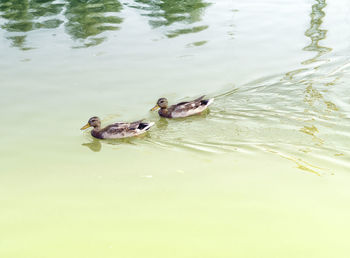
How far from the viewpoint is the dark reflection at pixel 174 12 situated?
46.7 feet

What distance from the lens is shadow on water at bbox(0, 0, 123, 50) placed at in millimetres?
13867

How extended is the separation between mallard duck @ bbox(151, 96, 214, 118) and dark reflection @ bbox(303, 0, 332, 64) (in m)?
3.50

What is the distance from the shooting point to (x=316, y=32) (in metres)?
13.3

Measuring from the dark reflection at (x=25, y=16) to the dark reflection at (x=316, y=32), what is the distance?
7.36 m

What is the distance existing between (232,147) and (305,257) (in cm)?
281

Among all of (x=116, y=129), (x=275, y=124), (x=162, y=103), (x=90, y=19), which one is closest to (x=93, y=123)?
(x=116, y=129)

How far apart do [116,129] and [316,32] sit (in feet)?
24.9

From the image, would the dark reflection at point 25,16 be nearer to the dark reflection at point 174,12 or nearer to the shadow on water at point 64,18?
the shadow on water at point 64,18

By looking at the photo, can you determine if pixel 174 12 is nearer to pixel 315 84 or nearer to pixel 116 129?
pixel 315 84

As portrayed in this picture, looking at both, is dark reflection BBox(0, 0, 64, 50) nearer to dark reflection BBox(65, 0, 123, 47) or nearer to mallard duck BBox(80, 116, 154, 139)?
dark reflection BBox(65, 0, 123, 47)

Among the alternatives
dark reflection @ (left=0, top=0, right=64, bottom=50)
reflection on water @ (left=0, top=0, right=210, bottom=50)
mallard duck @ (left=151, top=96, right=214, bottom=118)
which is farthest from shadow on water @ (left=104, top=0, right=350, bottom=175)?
dark reflection @ (left=0, top=0, right=64, bottom=50)

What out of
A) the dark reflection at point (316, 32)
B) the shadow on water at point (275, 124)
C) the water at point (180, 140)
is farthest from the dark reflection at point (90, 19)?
the dark reflection at point (316, 32)

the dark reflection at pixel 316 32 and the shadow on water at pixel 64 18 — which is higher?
the shadow on water at pixel 64 18

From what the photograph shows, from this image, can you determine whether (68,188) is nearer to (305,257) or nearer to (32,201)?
(32,201)
